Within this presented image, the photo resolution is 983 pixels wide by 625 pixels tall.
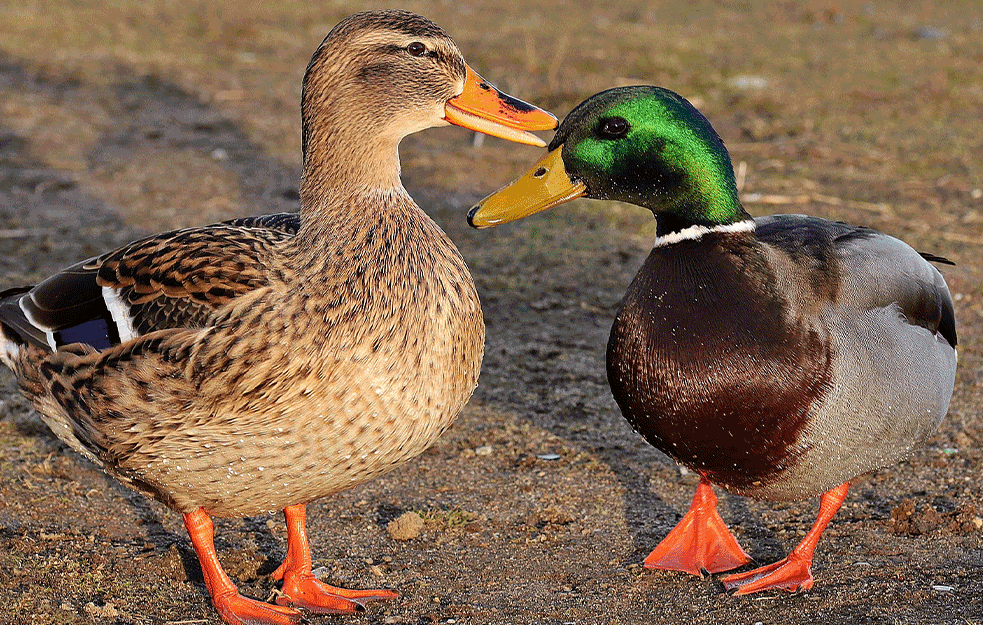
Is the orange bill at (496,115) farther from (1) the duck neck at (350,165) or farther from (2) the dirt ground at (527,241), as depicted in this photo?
(2) the dirt ground at (527,241)

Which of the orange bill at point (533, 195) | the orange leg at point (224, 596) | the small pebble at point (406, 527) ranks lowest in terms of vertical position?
the small pebble at point (406, 527)

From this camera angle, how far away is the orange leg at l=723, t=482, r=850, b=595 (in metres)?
3.34

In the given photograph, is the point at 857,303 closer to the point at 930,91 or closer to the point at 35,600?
the point at 35,600

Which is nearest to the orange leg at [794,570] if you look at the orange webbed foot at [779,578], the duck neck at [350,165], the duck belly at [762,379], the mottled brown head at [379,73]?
the orange webbed foot at [779,578]

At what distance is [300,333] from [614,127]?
1149 mm

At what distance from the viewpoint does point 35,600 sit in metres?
3.20

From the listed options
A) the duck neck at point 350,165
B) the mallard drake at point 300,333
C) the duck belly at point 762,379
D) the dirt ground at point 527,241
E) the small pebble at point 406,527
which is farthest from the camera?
the small pebble at point 406,527

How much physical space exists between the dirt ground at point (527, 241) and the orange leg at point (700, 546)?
0.06 m

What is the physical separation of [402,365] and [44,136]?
5.61 meters

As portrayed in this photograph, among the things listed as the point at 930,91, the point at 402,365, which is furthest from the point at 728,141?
the point at 402,365

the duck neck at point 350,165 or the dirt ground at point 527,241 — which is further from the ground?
the duck neck at point 350,165

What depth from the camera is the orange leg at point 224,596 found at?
10.5 ft

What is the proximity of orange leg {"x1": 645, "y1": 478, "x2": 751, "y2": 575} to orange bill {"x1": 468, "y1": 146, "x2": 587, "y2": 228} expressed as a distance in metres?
1.05

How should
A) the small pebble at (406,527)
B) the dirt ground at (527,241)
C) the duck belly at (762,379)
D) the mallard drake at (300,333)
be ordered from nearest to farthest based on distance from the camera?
the mallard drake at (300,333) < the duck belly at (762,379) < the dirt ground at (527,241) < the small pebble at (406,527)
